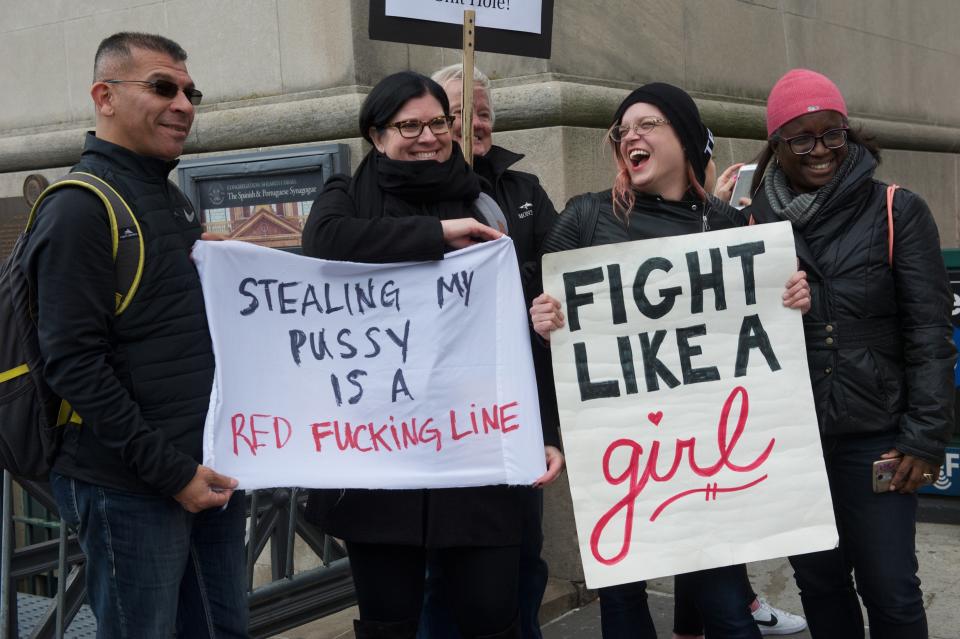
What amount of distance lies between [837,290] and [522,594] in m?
1.47

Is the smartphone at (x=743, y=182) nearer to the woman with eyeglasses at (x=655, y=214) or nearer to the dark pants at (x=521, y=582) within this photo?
the woman with eyeglasses at (x=655, y=214)

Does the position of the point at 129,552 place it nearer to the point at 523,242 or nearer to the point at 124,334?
the point at 124,334

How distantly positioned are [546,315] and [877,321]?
0.94 metres

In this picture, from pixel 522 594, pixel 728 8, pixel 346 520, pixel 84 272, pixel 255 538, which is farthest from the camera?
pixel 728 8

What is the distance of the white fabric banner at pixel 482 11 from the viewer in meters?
3.53

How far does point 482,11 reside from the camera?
143 inches

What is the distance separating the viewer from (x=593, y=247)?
2994 mm

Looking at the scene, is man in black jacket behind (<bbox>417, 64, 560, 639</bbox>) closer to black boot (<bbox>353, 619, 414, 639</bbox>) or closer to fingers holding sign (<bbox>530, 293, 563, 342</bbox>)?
fingers holding sign (<bbox>530, 293, 563, 342</bbox>)

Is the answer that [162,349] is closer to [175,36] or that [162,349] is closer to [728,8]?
[175,36]

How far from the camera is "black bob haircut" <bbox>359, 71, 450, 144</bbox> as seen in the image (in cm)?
292

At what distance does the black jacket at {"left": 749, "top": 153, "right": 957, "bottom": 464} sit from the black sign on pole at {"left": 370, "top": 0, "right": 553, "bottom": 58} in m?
1.24

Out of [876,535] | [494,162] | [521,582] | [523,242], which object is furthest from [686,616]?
[494,162]

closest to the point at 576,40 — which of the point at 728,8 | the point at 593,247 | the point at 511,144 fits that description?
the point at 511,144

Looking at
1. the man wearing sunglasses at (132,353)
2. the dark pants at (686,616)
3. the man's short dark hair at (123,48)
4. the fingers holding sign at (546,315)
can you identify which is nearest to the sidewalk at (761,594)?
the dark pants at (686,616)
